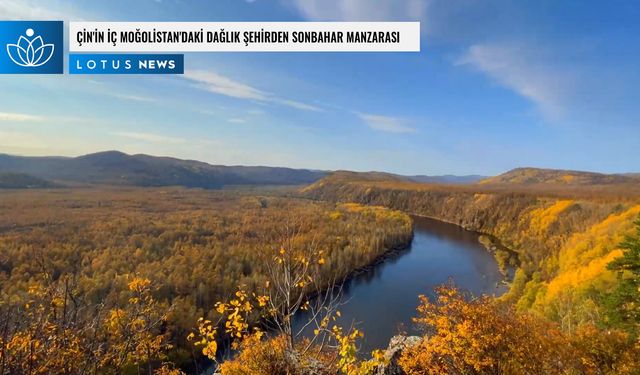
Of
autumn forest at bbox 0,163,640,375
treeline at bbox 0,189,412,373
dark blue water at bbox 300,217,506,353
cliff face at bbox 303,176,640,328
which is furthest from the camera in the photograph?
dark blue water at bbox 300,217,506,353

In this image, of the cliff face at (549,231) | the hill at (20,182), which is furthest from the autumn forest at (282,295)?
the hill at (20,182)

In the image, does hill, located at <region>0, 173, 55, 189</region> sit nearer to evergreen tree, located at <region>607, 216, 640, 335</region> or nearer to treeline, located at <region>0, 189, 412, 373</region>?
treeline, located at <region>0, 189, 412, 373</region>

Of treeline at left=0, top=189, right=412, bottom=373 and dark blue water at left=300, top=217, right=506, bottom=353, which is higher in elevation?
treeline at left=0, top=189, right=412, bottom=373

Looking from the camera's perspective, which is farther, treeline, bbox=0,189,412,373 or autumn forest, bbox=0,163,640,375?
treeline, bbox=0,189,412,373

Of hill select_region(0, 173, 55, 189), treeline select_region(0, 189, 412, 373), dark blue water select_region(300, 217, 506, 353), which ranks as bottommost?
dark blue water select_region(300, 217, 506, 353)

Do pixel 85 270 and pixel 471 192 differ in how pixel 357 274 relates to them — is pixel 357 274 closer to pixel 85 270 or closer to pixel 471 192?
pixel 85 270

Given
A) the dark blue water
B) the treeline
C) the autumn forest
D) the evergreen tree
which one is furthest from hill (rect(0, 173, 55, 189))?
the evergreen tree

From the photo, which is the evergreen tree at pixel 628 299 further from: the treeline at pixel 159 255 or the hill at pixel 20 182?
the hill at pixel 20 182

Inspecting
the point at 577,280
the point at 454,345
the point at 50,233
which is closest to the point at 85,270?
the point at 50,233
